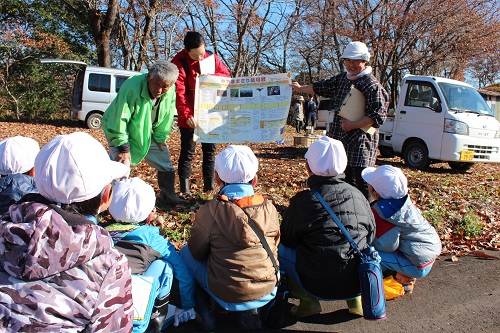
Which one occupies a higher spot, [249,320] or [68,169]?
[68,169]

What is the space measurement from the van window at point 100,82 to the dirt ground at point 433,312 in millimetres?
13754

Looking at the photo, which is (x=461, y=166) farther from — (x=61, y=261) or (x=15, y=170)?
(x=61, y=261)

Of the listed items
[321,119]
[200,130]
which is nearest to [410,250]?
[200,130]

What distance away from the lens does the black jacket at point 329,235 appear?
2889mm

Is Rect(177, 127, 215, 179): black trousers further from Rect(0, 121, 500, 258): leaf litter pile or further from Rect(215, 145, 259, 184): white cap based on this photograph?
Rect(215, 145, 259, 184): white cap

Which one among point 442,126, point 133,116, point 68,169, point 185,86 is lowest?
point 68,169

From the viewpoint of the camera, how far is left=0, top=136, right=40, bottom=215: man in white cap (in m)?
2.85

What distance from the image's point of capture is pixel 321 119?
2317 cm

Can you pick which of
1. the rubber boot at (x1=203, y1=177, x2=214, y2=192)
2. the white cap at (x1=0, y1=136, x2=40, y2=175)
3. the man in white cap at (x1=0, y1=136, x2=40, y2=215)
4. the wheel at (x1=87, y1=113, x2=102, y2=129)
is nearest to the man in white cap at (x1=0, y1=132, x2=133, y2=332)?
the man in white cap at (x1=0, y1=136, x2=40, y2=215)

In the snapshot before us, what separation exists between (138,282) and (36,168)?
34.9 inches

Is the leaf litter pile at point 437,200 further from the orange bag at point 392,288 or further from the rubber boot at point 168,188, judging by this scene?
the orange bag at point 392,288

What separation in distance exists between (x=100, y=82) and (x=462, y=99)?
1201 centimetres

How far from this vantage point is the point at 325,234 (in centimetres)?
289

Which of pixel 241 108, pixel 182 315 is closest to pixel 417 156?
pixel 241 108
